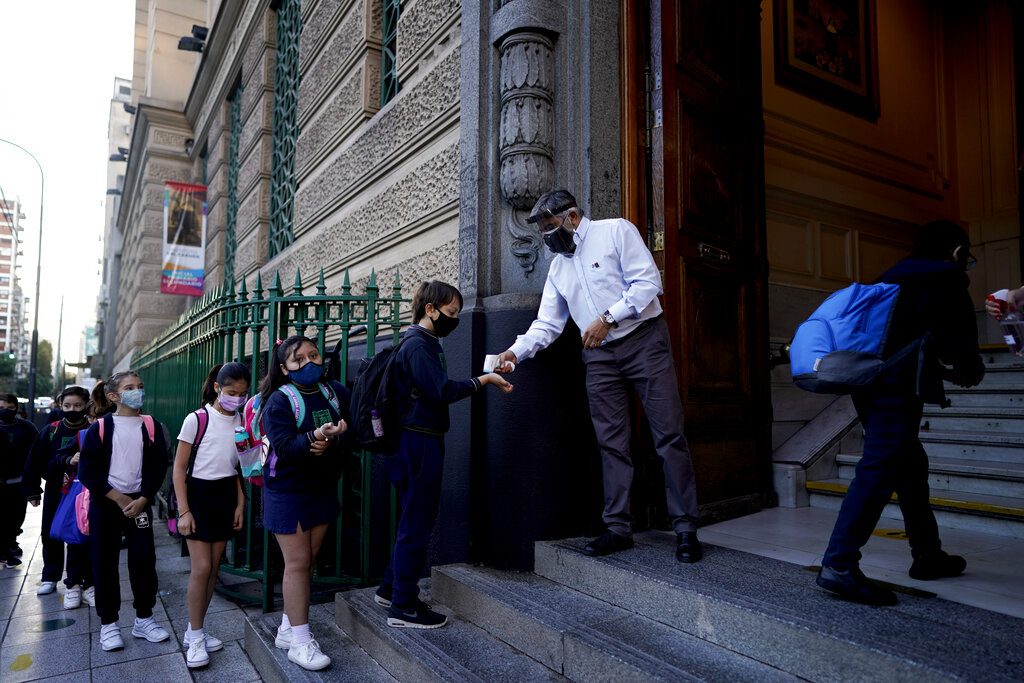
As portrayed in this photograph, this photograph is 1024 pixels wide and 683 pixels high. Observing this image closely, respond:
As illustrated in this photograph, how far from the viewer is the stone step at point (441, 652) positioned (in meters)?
2.71

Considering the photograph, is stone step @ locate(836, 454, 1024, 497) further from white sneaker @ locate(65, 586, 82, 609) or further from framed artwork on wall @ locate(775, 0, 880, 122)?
white sneaker @ locate(65, 586, 82, 609)

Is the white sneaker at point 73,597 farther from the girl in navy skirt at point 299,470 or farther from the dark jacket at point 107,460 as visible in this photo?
the girl in navy skirt at point 299,470

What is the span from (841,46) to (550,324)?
5747 mm

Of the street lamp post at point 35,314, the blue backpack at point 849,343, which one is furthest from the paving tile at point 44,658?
the street lamp post at point 35,314

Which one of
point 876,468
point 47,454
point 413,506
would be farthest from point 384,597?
point 47,454

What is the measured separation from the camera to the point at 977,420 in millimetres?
4707

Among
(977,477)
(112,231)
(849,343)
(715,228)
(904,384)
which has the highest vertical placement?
(112,231)

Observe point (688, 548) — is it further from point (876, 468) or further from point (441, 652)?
point (441, 652)

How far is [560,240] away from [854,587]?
2027 mm

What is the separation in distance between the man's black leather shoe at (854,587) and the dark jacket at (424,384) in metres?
1.70

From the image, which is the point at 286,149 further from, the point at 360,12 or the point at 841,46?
the point at 841,46

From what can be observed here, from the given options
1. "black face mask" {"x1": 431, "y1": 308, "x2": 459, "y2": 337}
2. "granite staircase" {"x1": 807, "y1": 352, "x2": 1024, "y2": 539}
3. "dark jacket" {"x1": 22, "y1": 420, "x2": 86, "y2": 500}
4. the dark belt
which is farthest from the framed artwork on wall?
"dark jacket" {"x1": 22, "y1": 420, "x2": 86, "y2": 500}

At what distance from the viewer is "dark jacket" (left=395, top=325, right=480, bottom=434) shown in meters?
3.20

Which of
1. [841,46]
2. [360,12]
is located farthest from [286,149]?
[841,46]
